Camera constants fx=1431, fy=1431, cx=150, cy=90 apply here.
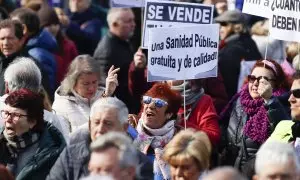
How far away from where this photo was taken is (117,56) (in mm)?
15227

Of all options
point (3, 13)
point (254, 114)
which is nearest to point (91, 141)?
point (254, 114)

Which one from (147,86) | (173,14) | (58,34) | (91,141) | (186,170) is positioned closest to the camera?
(186,170)

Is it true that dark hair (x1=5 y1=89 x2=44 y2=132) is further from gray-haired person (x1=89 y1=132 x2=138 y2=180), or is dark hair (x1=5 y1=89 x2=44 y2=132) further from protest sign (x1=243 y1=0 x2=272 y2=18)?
protest sign (x1=243 y1=0 x2=272 y2=18)

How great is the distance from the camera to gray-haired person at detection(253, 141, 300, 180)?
29.5ft

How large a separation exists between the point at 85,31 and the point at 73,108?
4.87 meters

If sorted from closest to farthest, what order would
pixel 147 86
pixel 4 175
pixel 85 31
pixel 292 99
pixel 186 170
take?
pixel 4 175 < pixel 186 170 < pixel 292 99 < pixel 147 86 < pixel 85 31

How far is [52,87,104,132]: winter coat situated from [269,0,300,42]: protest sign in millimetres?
1800

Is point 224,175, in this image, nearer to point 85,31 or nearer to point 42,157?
point 42,157

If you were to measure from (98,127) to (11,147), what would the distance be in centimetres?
90

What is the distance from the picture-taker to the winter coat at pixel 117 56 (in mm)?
14917

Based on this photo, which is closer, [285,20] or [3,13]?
[285,20]

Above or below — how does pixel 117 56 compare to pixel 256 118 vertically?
below

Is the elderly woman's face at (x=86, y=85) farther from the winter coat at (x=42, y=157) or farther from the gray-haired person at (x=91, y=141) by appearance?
the gray-haired person at (x=91, y=141)

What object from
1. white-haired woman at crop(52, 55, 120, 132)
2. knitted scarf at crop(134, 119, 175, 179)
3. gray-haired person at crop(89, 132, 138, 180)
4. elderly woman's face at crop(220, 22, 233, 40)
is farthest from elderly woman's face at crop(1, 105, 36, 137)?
elderly woman's face at crop(220, 22, 233, 40)
